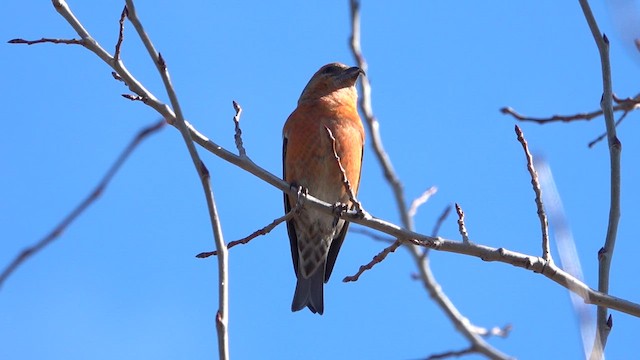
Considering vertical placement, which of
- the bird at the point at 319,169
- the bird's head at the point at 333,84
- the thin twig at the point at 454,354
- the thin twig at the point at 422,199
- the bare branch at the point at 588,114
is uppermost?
the bird's head at the point at 333,84

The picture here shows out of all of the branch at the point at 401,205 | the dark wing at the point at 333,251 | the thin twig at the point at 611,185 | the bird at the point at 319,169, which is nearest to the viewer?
the branch at the point at 401,205

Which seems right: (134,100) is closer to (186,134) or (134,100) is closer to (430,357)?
(186,134)

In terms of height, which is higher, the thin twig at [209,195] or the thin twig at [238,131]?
the thin twig at [238,131]

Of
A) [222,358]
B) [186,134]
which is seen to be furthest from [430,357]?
[186,134]

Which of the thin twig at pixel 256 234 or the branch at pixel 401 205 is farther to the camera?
the thin twig at pixel 256 234

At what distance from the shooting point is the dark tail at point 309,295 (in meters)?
7.71

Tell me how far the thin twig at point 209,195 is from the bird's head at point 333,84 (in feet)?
15.2

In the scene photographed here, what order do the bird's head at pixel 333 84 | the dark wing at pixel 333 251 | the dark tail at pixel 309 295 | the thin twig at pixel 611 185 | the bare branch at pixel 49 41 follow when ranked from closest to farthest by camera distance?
the thin twig at pixel 611 185
the bare branch at pixel 49 41
the dark tail at pixel 309 295
the dark wing at pixel 333 251
the bird's head at pixel 333 84

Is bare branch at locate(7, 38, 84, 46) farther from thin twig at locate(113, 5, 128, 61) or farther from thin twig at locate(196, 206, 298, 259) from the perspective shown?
thin twig at locate(196, 206, 298, 259)

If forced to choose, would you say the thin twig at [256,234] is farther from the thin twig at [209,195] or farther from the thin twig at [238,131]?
the thin twig at [209,195]

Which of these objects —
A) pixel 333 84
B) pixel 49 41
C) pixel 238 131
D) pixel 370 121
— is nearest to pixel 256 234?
pixel 238 131

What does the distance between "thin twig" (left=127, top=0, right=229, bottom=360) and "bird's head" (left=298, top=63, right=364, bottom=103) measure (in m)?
4.65

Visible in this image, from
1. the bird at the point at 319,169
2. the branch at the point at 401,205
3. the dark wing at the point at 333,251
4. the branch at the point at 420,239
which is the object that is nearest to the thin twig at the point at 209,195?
the branch at the point at 401,205

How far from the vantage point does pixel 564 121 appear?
16.6ft
